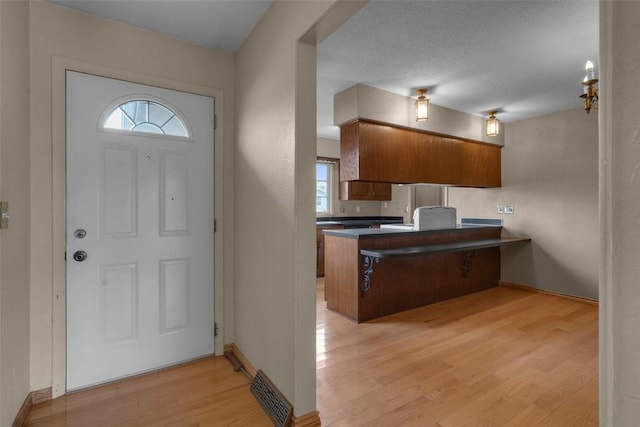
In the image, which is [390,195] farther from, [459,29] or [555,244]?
[459,29]

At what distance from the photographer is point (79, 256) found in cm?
199

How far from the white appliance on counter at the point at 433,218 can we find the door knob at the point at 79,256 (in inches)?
124

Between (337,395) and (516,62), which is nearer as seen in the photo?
(337,395)

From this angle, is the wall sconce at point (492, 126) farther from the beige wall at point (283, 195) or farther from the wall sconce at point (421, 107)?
the beige wall at point (283, 195)

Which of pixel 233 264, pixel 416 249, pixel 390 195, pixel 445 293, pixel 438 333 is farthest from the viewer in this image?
pixel 390 195

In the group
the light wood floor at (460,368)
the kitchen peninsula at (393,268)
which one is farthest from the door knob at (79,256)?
the kitchen peninsula at (393,268)

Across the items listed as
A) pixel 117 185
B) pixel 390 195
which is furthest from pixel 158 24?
pixel 390 195

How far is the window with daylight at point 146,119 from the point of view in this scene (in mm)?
2131

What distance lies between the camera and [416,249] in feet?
10.7

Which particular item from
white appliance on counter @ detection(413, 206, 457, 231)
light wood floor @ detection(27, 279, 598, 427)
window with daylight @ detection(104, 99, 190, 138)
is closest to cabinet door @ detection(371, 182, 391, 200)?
white appliance on counter @ detection(413, 206, 457, 231)

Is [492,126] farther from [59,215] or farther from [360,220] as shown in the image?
[59,215]

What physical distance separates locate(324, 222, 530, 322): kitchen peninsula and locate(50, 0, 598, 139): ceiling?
1.61 metres

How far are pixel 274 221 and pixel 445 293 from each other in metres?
2.96

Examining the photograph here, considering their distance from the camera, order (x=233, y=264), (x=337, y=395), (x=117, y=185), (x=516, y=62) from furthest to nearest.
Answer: (x=516, y=62) < (x=233, y=264) < (x=117, y=185) < (x=337, y=395)
